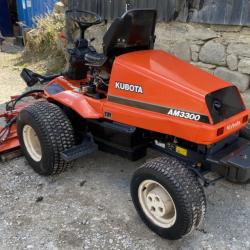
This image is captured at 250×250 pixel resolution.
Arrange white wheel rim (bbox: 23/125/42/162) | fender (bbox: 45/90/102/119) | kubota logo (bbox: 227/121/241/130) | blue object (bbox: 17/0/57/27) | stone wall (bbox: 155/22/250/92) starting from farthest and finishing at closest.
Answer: blue object (bbox: 17/0/57/27), stone wall (bbox: 155/22/250/92), white wheel rim (bbox: 23/125/42/162), fender (bbox: 45/90/102/119), kubota logo (bbox: 227/121/241/130)

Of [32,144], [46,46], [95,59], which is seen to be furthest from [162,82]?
[46,46]

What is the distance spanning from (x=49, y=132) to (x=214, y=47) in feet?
8.69

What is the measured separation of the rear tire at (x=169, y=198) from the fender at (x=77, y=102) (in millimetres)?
747

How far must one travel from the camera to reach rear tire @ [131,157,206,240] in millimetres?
2719

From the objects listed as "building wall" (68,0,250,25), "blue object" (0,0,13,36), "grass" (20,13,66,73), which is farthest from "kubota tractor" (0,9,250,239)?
"blue object" (0,0,13,36)

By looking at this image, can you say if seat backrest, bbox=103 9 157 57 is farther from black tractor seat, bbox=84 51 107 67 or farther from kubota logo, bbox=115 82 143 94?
kubota logo, bbox=115 82 143 94

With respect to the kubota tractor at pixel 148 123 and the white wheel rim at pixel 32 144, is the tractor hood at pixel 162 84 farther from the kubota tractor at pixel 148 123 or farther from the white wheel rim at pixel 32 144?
the white wheel rim at pixel 32 144

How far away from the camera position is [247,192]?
3605mm

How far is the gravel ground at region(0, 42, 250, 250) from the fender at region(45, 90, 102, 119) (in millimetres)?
740

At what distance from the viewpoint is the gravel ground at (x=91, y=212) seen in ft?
9.68

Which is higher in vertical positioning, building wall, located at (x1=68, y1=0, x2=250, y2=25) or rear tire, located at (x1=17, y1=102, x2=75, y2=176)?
building wall, located at (x1=68, y1=0, x2=250, y2=25)

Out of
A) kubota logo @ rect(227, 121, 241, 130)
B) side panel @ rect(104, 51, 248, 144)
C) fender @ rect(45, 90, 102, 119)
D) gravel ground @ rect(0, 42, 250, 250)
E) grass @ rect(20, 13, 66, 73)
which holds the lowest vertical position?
gravel ground @ rect(0, 42, 250, 250)

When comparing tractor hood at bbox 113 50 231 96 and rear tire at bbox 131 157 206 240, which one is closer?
rear tire at bbox 131 157 206 240

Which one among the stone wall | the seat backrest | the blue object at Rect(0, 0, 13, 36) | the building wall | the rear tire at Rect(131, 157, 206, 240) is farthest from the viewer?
the blue object at Rect(0, 0, 13, 36)
